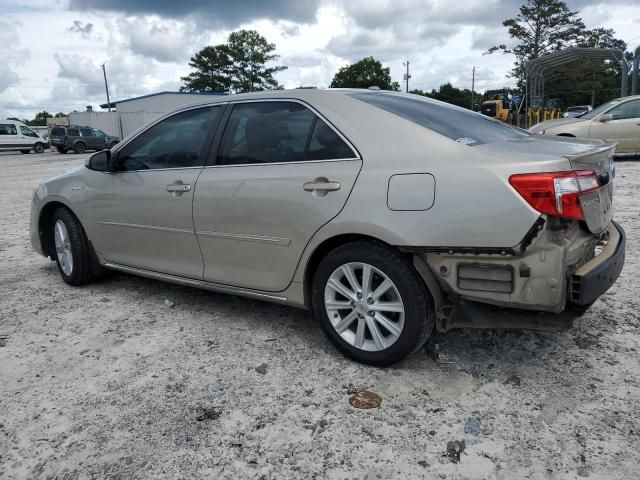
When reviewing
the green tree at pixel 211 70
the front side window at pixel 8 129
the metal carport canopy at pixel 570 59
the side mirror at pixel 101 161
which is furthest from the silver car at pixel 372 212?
the green tree at pixel 211 70

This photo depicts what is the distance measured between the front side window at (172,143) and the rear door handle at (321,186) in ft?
3.21

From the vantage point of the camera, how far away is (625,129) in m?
11.3

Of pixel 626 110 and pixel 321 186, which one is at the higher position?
pixel 626 110

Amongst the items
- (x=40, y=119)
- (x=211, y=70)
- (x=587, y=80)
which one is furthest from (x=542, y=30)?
(x=40, y=119)

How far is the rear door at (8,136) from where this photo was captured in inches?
1132

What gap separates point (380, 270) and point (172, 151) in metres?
1.88

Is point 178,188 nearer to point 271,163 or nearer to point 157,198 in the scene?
point 157,198

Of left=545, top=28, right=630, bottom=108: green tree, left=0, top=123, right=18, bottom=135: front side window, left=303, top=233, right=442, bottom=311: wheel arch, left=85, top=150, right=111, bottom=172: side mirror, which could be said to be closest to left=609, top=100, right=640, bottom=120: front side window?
left=303, top=233, right=442, bottom=311: wheel arch

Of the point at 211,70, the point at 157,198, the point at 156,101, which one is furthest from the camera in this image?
the point at 211,70

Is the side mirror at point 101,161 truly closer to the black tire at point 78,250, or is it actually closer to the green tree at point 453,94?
the black tire at point 78,250

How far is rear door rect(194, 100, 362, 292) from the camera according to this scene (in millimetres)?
2850

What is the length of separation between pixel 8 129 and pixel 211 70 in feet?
127

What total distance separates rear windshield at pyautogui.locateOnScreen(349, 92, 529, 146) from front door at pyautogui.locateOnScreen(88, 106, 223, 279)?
3.87 ft

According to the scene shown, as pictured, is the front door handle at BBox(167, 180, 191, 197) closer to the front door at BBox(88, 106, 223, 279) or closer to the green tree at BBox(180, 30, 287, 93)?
the front door at BBox(88, 106, 223, 279)
